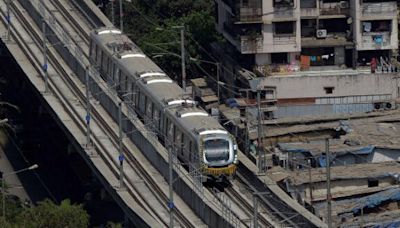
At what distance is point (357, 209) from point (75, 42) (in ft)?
85.2

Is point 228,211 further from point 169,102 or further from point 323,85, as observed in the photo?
point 323,85

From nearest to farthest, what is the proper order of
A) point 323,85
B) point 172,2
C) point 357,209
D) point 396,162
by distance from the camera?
1. point 357,209
2. point 396,162
3. point 323,85
4. point 172,2

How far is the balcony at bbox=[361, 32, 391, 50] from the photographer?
8794 cm

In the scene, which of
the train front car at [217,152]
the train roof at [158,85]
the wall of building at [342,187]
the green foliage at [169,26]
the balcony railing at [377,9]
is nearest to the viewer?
the train front car at [217,152]

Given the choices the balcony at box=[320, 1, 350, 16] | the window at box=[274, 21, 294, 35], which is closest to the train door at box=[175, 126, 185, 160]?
the window at box=[274, 21, 294, 35]

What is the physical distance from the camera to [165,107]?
6856cm

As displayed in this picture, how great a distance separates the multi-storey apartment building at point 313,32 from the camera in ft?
287

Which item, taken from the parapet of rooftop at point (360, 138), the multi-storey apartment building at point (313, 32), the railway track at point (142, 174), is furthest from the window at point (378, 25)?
the railway track at point (142, 174)

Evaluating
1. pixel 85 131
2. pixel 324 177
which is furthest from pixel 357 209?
pixel 85 131

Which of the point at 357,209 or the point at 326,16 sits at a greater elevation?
the point at 326,16

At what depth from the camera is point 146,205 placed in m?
63.7

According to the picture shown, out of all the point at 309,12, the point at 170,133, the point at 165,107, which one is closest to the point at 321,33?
Result: the point at 309,12

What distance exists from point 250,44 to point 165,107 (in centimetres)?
1987

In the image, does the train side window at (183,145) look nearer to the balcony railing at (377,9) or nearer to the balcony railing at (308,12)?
the balcony railing at (308,12)
